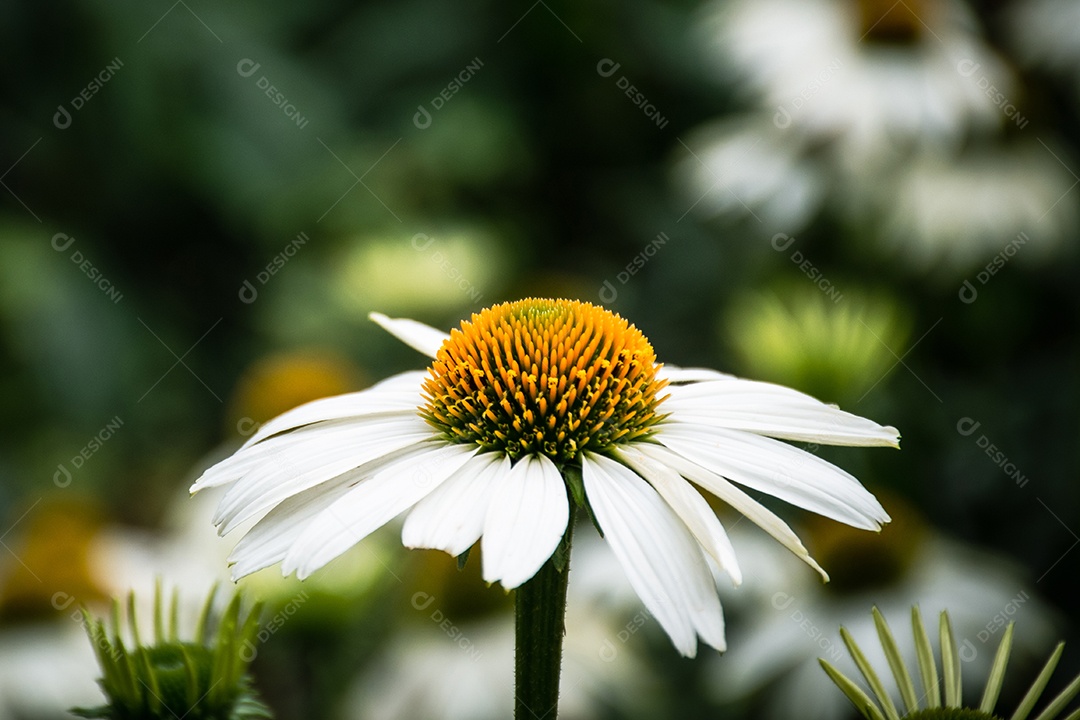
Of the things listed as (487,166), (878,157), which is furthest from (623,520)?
(487,166)

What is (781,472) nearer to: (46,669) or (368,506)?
(368,506)

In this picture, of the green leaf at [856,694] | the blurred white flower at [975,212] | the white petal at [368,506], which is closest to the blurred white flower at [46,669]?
the white petal at [368,506]

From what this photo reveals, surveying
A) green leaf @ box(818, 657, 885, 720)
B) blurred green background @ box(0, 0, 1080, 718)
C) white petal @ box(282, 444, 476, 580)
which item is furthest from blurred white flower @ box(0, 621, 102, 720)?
green leaf @ box(818, 657, 885, 720)

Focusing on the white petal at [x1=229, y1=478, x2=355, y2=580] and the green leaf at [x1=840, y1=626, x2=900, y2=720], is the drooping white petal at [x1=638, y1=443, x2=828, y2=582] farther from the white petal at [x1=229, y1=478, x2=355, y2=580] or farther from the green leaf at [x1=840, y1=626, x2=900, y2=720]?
the white petal at [x1=229, y1=478, x2=355, y2=580]

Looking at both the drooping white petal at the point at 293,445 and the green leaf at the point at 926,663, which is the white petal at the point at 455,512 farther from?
the green leaf at the point at 926,663

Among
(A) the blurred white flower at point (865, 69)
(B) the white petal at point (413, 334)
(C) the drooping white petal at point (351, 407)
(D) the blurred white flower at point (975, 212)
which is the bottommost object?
A: (C) the drooping white petal at point (351, 407)

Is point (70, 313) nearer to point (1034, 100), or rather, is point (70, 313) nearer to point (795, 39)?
point (795, 39)

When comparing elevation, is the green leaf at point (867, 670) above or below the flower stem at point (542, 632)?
below

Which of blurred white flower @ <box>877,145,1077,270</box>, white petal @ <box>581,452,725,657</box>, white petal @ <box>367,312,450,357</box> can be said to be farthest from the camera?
blurred white flower @ <box>877,145,1077,270</box>
